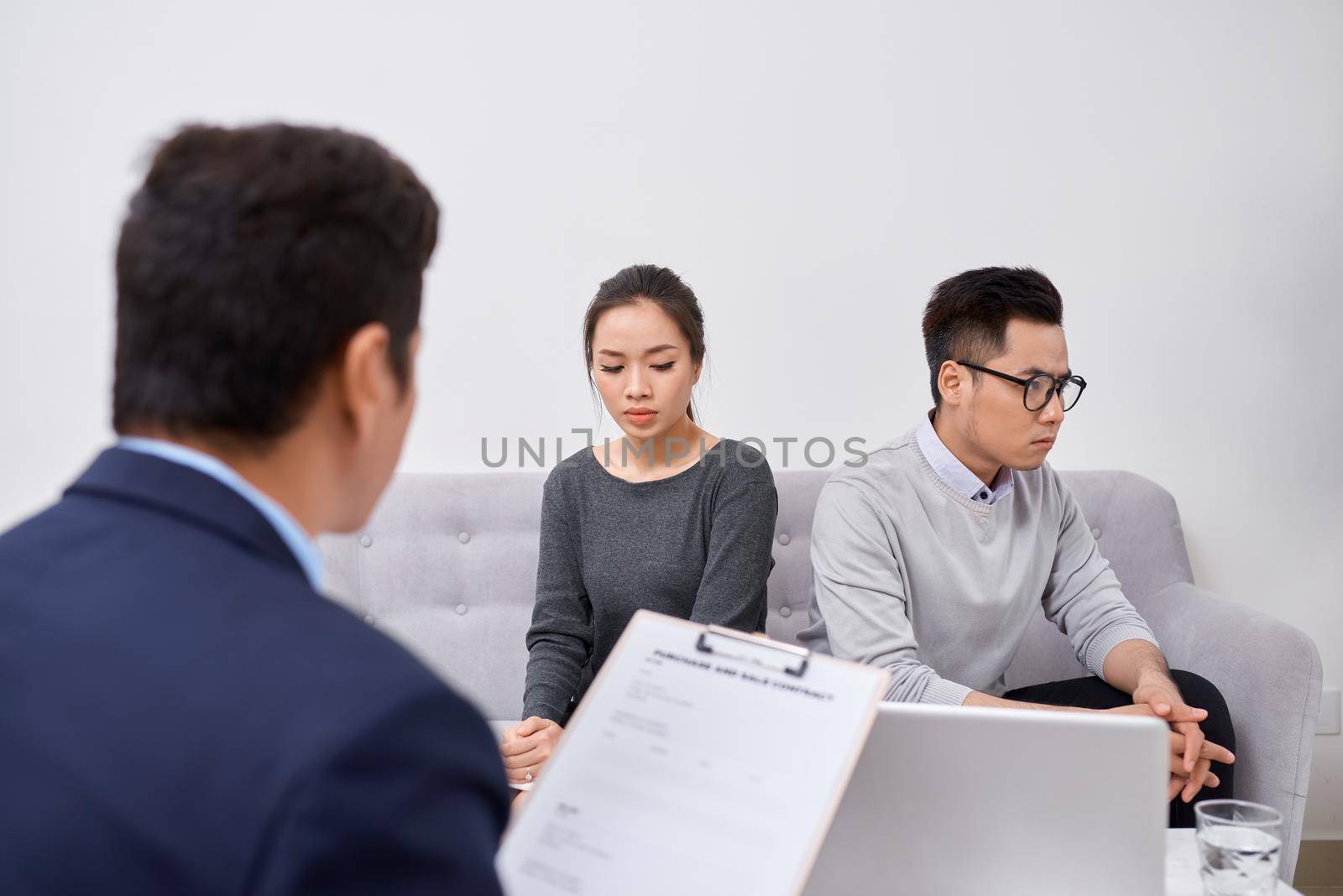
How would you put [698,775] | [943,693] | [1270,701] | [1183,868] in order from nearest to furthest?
[698,775]
[1183,868]
[943,693]
[1270,701]

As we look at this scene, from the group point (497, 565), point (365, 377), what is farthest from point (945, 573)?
point (365, 377)

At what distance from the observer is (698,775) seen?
80 cm

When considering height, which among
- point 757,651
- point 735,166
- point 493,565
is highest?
point 735,166

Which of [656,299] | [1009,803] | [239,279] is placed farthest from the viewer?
[656,299]

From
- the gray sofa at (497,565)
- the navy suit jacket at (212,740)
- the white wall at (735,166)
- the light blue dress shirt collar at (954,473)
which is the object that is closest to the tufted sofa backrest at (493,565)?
the gray sofa at (497,565)

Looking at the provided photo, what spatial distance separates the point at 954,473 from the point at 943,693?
437 millimetres

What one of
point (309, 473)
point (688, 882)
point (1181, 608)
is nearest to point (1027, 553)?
point (1181, 608)

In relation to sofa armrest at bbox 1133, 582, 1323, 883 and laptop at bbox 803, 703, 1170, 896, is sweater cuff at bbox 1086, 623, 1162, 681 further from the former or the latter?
laptop at bbox 803, 703, 1170, 896

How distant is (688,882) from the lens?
76 centimetres

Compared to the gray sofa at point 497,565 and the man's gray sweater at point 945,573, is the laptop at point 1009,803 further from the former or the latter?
the gray sofa at point 497,565

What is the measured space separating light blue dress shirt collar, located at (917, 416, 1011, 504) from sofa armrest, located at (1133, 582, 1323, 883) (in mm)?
496

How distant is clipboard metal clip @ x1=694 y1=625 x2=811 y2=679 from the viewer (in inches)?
34.0

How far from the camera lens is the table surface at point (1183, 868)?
1.04 m

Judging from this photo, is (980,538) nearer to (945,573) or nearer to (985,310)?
(945,573)
